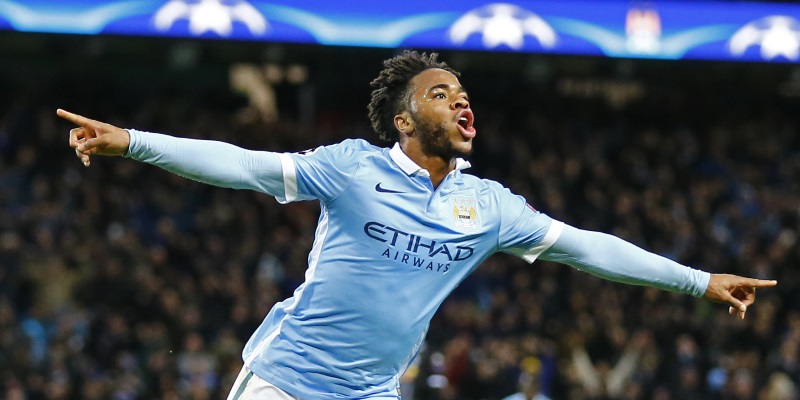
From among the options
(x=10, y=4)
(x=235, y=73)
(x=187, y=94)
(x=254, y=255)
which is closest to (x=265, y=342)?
(x=254, y=255)

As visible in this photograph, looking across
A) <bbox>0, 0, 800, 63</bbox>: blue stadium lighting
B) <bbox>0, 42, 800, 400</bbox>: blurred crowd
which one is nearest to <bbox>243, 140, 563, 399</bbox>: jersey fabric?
<bbox>0, 42, 800, 400</bbox>: blurred crowd

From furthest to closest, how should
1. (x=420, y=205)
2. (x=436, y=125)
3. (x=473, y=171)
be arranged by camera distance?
(x=473, y=171)
(x=436, y=125)
(x=420, y=205)

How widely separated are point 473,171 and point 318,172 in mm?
13255

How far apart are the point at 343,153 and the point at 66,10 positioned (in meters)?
11.5

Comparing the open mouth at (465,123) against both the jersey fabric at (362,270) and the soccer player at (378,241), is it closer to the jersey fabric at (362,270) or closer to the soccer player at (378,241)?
the soccer player at (378,241)

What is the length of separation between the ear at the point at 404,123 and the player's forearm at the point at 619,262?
781 mm

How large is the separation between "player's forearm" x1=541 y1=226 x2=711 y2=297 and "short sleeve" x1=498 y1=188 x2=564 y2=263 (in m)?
0.05

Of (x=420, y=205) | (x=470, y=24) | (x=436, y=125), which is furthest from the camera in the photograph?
(x=470, y=24)

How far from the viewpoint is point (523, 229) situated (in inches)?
195

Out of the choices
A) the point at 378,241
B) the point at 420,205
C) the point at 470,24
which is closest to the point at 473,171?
the point at 470,24

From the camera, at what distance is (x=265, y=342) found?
4.82 m

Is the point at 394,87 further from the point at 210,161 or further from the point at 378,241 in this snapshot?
the point at 210,161

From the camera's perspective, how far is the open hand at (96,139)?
4074 mm

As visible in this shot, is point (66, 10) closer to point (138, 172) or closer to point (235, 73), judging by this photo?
point (138, 172)
